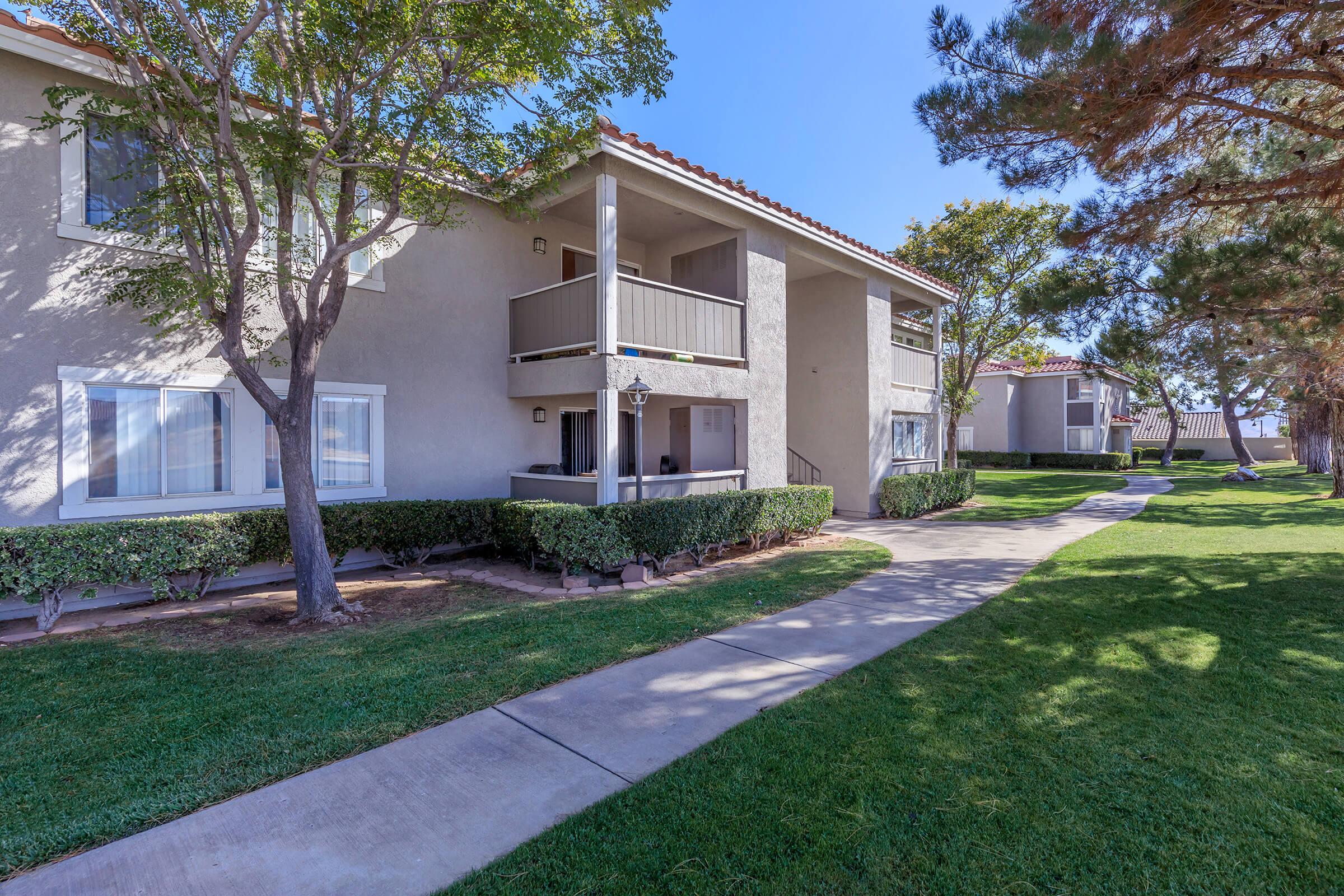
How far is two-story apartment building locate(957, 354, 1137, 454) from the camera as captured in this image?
34.2m

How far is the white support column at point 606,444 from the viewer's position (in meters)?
9.23

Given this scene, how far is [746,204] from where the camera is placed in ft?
36.3

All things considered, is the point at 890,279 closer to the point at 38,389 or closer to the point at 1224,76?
the point at 1224,76

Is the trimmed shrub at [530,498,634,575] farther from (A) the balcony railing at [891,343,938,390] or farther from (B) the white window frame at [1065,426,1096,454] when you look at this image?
(B) the white window frame at [1065,426,1096,454]

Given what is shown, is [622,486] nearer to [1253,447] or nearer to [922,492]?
[922,492]

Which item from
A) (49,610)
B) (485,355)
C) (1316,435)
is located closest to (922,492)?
(485,355)

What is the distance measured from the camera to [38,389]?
23.2 ft

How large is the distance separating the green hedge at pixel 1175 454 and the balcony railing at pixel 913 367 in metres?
32.0

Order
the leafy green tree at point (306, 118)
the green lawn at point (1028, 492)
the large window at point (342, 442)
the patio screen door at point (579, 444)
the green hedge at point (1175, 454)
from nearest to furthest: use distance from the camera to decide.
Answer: the leafy green tree at point (306, 118) → the large window at point (342, 442) → the patio screen door at point (579, 444) → the green lawn at point (1028, 492) → the green hedge at point (1175, 454)

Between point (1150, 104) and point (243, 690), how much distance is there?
10497 millimetres

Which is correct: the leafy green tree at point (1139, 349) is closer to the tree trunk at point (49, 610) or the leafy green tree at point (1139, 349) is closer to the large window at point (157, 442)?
the large window at point (157, 442)

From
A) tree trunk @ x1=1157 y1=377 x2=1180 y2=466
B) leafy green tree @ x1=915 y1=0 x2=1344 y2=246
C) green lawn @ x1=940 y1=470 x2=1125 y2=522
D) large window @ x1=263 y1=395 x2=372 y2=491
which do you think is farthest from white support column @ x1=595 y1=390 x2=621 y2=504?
tree trunk @ x1=1157 y1=377 x2=1180 y2=466

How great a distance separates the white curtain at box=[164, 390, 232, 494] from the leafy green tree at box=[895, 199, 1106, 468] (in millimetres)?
17519

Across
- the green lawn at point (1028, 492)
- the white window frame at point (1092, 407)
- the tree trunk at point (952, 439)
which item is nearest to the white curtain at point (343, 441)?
the green lawn at point (1028, 492)
